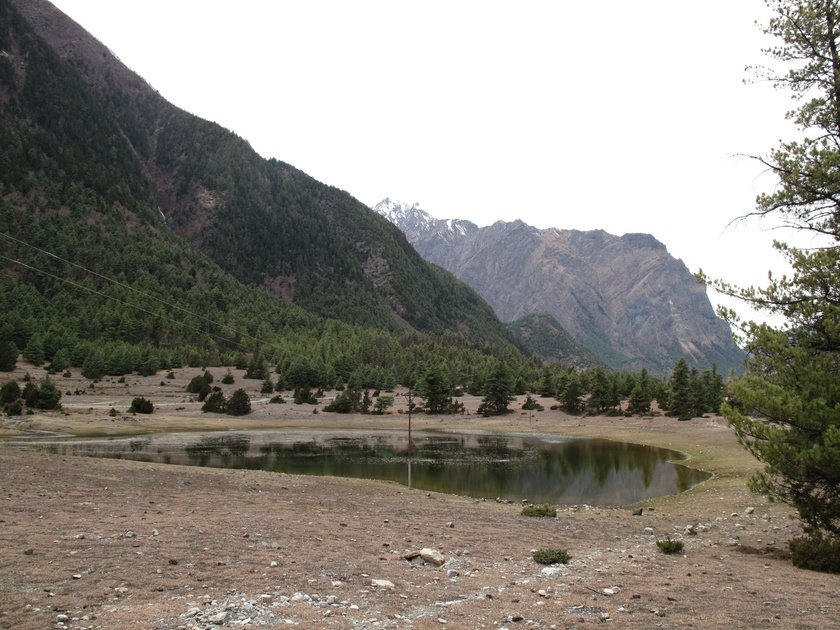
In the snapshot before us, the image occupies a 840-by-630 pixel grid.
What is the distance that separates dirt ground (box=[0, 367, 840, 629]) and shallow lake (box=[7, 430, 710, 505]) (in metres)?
8.88

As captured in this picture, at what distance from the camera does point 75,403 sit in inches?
3280

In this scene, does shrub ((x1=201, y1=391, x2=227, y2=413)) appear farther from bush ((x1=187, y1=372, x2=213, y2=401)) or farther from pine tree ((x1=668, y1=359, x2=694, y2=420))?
pine tree ((x1=668, y1=359, x2=694, y2=420))

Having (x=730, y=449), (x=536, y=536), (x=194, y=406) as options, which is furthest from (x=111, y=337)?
(x=536, y=536)

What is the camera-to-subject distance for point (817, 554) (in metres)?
14.0

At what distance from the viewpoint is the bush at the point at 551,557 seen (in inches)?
554

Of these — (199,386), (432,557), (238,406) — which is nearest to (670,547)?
(432,557)

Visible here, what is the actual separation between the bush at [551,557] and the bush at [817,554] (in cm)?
587

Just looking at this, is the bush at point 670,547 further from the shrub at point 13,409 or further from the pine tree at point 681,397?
the pine tree at point 681,397

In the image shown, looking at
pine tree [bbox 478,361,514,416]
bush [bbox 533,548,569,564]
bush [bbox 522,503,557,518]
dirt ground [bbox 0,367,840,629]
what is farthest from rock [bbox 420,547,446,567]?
pine tree [bbox 478,361,514,416]

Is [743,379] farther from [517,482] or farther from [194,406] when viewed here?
[194,406]

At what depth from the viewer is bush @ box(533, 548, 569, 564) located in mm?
14078

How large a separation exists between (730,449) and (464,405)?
6255 cm

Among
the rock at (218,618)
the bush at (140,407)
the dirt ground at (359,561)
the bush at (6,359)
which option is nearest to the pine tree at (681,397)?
the dirt ground at (359,561)

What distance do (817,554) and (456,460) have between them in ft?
125
